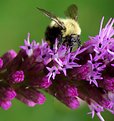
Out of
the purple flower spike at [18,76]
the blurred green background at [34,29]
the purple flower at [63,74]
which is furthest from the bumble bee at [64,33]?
the blurred green background at [34,29]

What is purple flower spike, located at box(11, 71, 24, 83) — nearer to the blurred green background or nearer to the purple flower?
the purple flower

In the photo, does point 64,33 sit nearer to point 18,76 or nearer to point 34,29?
point 18,76

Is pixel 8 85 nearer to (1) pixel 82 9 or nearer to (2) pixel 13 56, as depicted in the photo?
(2) pixel 13 56

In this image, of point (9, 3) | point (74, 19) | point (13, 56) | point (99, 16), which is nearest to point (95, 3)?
point (99, 16)

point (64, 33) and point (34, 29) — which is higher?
point (64, 33)

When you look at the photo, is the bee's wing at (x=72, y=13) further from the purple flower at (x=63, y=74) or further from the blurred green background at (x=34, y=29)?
the blurred green background at (x=34, y=29)

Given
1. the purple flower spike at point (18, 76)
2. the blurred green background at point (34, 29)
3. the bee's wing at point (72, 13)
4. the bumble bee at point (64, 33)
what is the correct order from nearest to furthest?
the purple flower spike at point (18, 76), the bumble bee at point (64, 33), the bee's wing at point (72, 13), the blurred green background at point (34, 29)

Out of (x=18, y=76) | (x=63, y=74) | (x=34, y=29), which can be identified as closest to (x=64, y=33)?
(x=63, y=74)

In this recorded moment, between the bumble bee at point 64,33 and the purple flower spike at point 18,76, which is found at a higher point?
the bumble bee at point 64,33
